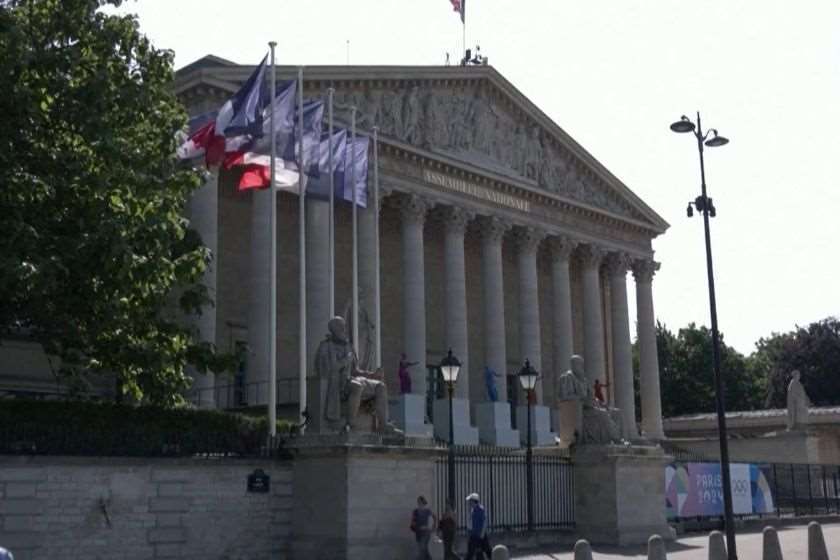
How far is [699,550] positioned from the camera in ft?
93.8

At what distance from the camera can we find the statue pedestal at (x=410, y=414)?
134 feet

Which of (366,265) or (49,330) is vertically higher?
(366,265)

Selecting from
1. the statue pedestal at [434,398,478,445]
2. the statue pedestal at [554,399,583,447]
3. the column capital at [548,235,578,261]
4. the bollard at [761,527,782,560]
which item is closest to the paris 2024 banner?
the statue pedestal at [554,399,583,447]

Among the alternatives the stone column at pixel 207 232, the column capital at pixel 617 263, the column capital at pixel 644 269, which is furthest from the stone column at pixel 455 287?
the column capital at pixel 644 269

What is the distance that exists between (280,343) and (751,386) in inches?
2483

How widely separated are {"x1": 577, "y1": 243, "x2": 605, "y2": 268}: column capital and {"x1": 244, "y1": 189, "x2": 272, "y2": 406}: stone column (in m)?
22.4

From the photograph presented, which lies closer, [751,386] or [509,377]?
[509,377]

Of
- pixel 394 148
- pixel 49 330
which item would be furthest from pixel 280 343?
pixel 49 330

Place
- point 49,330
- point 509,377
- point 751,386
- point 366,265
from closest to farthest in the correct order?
point 49,330, point 366,265, point 509,377, point 751,386

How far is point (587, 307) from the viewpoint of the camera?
5812 cm

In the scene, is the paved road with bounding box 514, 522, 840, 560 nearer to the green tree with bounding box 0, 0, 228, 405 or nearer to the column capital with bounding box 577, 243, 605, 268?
the green tree with bounding box 0, 0, 228, 405

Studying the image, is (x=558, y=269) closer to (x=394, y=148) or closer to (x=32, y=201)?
(x=394, y=148)

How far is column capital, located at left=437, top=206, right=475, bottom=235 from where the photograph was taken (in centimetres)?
4884

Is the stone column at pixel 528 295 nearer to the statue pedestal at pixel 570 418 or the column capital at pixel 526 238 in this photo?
the column capital at pixel 526 238
